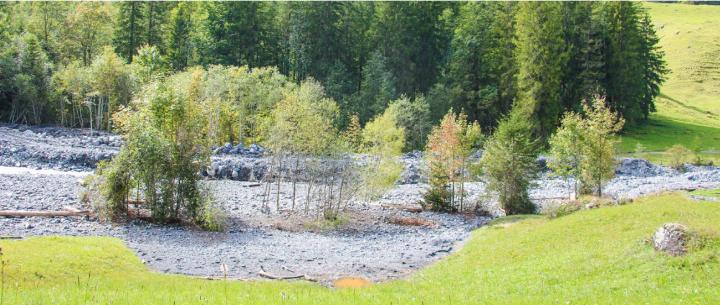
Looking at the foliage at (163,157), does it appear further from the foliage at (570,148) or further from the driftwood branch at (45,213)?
the foliage at (570,148)

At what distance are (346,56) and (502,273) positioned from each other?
276 feet

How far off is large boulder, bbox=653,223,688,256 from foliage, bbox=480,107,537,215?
2570 centimetres

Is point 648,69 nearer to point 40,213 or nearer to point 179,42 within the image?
point 179,42

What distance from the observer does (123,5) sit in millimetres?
106062

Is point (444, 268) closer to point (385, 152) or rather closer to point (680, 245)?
point (680, 245)

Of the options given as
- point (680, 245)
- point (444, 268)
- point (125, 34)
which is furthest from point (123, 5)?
point (680, 245)

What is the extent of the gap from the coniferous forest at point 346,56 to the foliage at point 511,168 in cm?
3706

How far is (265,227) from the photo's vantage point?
42.9 meters

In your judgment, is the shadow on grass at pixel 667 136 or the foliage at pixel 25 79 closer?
the foliage at pixel 25 79

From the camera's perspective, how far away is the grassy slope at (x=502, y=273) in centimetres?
1761

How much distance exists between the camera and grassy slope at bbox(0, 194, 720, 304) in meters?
17.6

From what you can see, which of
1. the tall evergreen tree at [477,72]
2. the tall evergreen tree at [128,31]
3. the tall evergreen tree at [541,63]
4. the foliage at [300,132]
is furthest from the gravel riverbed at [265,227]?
the tall evergreen tree at [128,31]

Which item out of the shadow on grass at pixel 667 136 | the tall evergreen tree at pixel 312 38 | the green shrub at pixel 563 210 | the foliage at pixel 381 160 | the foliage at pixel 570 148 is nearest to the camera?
the green shrub at pixel 563 210

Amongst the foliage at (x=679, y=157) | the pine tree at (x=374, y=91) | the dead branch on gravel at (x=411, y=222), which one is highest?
the pine tree at (x=374, y=91)
